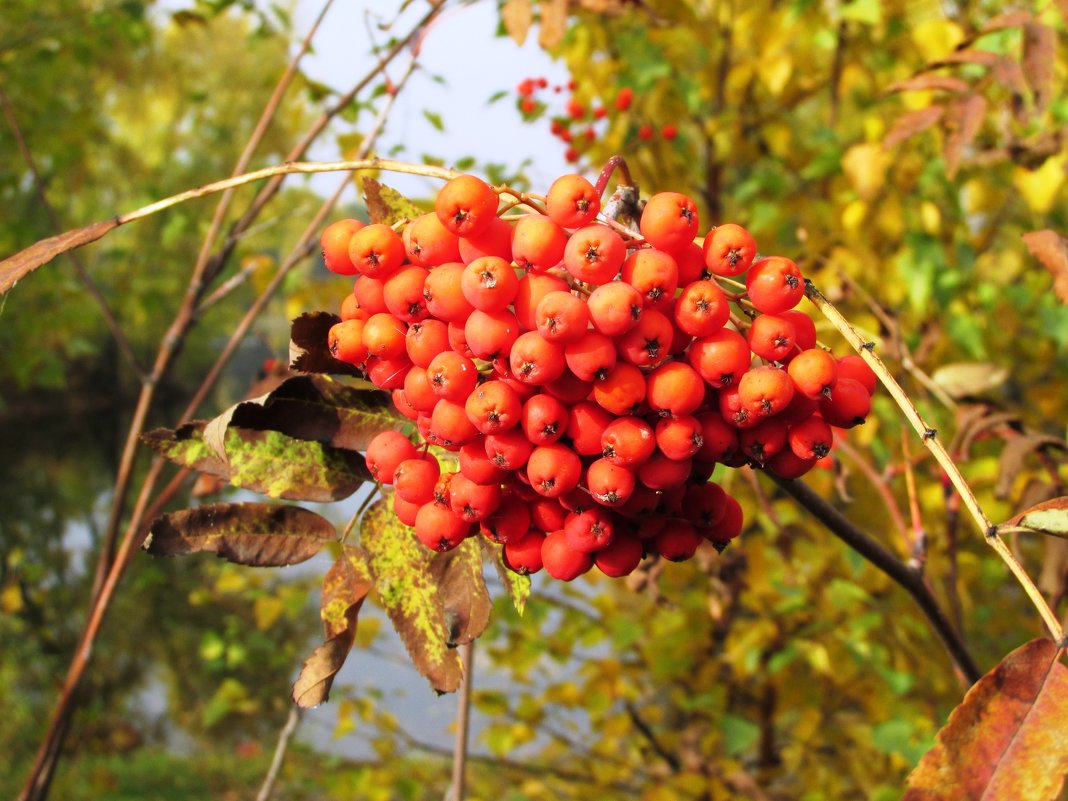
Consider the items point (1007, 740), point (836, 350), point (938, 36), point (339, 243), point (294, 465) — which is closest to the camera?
point (1007, 740)

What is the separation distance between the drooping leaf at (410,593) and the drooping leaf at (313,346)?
0.13 meters

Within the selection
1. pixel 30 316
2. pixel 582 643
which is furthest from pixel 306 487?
pixel 30 316

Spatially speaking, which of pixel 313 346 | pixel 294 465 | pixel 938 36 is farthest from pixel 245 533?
pixel 938 36

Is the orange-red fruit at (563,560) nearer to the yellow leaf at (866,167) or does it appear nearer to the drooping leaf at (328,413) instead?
the drooping leaf at (328,413)

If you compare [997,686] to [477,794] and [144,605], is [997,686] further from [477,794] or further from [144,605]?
[144,605]

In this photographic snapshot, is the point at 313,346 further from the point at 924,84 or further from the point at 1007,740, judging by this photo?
the point at 924,84

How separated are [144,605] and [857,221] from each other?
8.57 m

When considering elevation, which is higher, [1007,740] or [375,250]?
[375,250]

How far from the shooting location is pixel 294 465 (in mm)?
727

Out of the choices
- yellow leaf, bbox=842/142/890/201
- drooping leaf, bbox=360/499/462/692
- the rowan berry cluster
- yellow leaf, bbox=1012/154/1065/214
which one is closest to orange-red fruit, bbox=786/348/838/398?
the rowan berry cluster

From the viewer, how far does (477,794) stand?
3.13 metres

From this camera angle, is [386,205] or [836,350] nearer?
[386,205]

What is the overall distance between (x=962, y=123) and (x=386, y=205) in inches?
36.8

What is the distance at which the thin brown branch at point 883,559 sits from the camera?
0.66m
